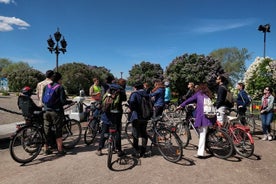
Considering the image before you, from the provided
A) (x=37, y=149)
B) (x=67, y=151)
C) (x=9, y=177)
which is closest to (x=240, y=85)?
(x=67, y=151)

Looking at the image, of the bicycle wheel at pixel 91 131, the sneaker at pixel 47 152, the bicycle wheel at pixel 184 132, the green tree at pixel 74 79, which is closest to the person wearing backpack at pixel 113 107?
the bicycle wheel at pixel 91 131

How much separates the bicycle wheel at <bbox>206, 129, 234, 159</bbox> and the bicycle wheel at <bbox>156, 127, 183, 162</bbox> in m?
0.92

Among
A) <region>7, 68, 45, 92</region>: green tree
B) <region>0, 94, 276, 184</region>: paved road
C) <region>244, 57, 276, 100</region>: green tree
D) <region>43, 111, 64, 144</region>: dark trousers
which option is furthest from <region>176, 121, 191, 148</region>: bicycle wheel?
<region>7, 68, 45, 92</region>: green tree

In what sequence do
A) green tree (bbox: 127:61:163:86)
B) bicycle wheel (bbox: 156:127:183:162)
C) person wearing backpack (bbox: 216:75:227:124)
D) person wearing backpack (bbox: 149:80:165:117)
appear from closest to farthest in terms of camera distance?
bicycle wheel (bbox: 156:127:183:162)
person wearing backpack (bbox: 216:75:227:124)
person wearing backpack (bbox: 149:80:165:117)
green tree (bbox: 127:61:163:86)

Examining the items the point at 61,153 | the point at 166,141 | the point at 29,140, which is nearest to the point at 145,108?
the point at 166,141

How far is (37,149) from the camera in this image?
4.93 metres

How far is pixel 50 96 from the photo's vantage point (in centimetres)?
494

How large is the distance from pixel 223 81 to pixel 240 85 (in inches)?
78.4

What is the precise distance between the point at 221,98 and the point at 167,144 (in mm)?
2030

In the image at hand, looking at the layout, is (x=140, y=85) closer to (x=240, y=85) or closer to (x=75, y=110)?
(x=240, y=85)

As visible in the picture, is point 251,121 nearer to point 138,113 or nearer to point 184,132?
point 184,132

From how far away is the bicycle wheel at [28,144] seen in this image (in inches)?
185

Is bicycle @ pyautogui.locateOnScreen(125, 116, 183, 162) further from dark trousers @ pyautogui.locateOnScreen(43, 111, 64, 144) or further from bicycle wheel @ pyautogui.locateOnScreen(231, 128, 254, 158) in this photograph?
dark trousers @ pyautogui.locateOnScreen(43, 111, 64, 144)

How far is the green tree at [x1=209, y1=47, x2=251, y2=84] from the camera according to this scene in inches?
1598
